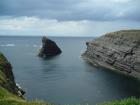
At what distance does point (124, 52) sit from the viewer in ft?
592

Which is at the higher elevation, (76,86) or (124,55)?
(124,55)

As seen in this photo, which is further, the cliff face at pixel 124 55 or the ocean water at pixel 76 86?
the cliff face at pixel 124 55

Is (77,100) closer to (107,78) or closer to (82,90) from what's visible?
(82,90)

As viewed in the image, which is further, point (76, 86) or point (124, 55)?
point (124, 55)

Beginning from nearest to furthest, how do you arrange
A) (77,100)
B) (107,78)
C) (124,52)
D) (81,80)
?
(77,100) < (81,80) < (107,78) < (124,52)

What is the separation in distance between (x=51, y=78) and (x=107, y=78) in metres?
25.8

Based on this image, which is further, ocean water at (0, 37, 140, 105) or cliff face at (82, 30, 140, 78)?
cliff face at (82, 30, 140, 78)

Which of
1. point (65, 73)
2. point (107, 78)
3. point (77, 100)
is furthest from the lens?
point (65, 73)

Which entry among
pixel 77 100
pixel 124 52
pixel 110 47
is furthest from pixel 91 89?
pixel 110 47

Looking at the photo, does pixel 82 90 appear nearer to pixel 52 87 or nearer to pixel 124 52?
pixel 52 87

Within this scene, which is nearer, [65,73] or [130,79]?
[130,79]

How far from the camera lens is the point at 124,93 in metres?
110

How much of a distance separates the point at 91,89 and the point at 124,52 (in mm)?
71447

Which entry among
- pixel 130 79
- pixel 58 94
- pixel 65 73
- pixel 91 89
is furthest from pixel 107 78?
pixel 58 94
